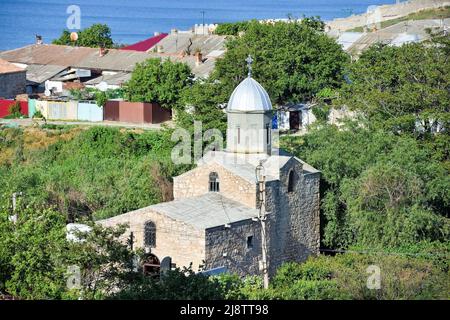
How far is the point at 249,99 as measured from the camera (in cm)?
2983

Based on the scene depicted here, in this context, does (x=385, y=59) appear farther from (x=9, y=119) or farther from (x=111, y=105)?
(x=9, y=119)

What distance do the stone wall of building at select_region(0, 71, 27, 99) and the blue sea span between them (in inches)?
1708

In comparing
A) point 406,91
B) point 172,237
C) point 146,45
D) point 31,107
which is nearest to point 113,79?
point 31,107

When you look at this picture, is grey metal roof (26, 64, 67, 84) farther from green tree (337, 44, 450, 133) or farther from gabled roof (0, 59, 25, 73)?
green tree (337, 44, 450, 133)

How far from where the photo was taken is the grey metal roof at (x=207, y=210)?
2674cm

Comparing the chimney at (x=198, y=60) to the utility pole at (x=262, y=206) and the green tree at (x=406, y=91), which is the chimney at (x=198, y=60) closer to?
the green tree at (x=406, y=91)

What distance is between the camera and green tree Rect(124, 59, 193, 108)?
46.0m

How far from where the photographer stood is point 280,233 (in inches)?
1161

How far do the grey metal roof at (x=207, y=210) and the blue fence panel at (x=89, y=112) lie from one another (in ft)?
63.5

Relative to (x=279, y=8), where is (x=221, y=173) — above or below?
below

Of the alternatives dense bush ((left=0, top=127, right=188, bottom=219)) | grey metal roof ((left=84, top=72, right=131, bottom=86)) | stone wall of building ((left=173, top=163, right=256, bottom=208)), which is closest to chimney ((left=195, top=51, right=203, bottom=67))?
grey metal roof ((left=84, top=72, right=131, bottom=86))

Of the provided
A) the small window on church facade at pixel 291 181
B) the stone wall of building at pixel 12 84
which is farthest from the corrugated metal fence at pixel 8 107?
the small window on church facade at pixel 291 181
